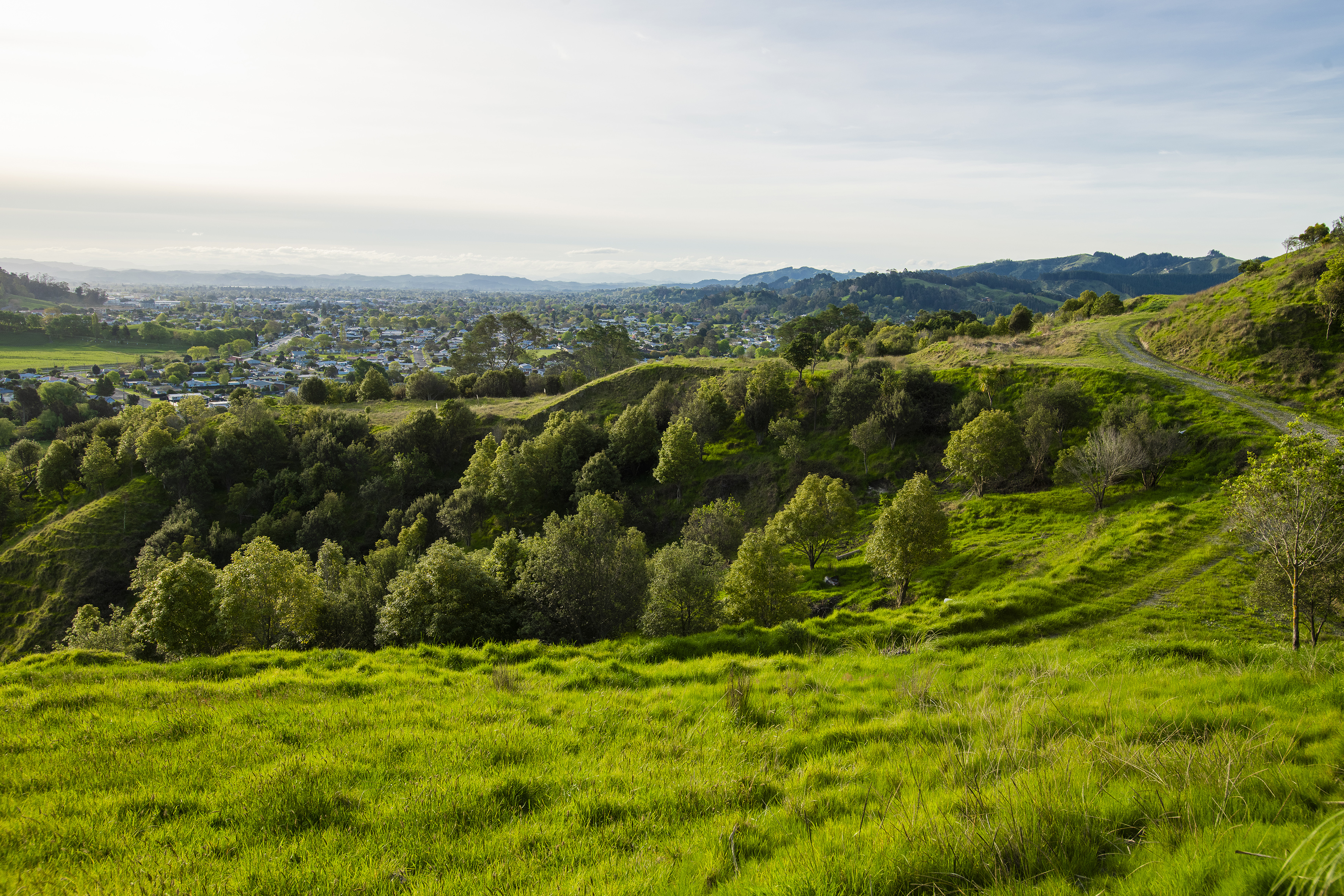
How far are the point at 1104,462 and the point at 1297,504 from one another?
20196mm

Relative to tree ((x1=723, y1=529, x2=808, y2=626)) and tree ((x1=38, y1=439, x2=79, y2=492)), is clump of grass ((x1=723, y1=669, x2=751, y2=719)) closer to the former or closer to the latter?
tree ((x1=723, y1=529, x2=808, y2=626))

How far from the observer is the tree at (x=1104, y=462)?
31328 millimetres

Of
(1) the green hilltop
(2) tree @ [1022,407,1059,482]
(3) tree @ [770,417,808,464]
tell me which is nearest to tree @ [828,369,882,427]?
(3) tree @ [770,417,808,464]

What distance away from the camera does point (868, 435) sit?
47.8 m

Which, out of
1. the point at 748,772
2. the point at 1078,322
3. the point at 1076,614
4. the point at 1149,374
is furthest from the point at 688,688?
the point at 1078,322

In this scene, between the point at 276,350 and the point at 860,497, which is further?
the point at 276,350

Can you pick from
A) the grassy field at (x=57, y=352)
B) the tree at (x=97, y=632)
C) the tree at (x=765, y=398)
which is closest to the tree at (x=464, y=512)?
the tree at (x=97, y=632)

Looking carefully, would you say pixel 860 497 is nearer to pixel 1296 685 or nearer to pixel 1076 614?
pixel 1076 614

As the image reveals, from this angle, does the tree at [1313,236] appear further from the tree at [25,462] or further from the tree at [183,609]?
the tree at [25,462]

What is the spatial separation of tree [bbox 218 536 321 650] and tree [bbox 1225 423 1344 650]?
108 ft

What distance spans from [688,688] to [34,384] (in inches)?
5897

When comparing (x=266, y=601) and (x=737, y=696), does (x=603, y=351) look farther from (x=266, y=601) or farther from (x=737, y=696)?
(x=737, y=696)

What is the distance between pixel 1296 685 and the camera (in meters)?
7.16

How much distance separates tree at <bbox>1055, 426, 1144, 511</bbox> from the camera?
31.3 meters
